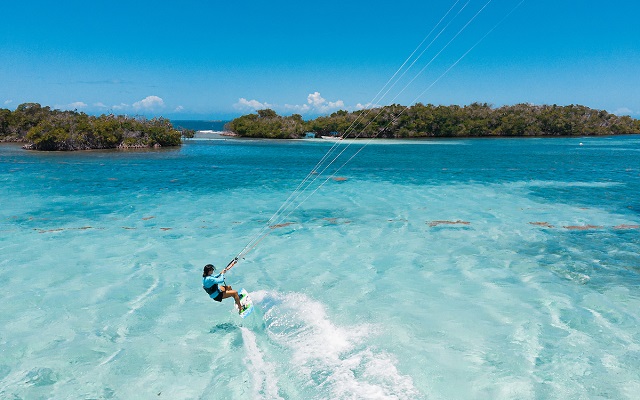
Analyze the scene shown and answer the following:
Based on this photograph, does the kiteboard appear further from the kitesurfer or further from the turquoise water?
the turquoise water

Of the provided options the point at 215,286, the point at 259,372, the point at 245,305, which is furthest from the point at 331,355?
the point at 215,286

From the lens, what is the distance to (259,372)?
7.13 meters

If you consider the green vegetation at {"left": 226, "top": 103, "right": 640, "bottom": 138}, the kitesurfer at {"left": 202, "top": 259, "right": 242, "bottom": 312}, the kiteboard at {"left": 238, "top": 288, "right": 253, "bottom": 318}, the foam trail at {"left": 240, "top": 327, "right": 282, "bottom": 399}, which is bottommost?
the foam trail at {"left": 240, "top": 327, "right": 282, "bottom": 399}

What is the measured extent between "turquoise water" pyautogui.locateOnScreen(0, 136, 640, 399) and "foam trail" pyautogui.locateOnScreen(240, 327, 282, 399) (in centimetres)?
3

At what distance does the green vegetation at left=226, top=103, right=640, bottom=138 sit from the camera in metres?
89.2

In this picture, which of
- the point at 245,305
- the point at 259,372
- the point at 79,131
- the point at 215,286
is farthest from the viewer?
the point at 79,131

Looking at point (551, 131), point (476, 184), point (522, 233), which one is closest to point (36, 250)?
point (522, 233)

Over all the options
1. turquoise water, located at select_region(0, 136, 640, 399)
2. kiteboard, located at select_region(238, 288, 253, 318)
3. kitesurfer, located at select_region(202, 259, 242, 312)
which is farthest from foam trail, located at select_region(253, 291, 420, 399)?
kitesurfer, located at select_region(202, 259, 242, 312)

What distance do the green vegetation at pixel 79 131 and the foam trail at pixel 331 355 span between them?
152 ft

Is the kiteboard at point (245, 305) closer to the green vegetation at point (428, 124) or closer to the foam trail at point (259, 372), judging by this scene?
the foam trail at point (259, 372)

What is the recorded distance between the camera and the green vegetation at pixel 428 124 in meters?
89.2

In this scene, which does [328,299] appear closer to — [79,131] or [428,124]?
[79,131]

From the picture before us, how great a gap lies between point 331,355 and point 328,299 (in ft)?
7.81

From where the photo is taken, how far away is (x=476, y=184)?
26.5 m
